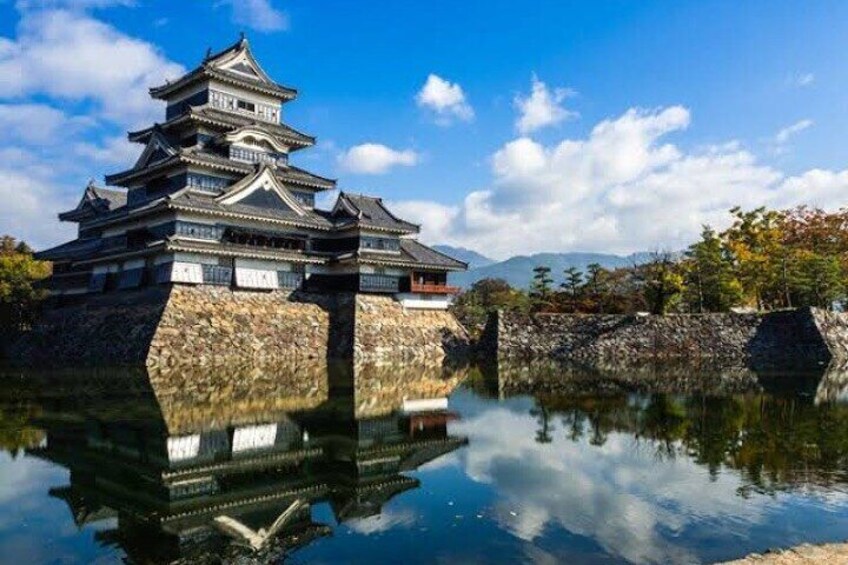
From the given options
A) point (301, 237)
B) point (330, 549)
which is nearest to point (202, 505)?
point (330, 549)

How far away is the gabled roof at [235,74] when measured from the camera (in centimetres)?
3572

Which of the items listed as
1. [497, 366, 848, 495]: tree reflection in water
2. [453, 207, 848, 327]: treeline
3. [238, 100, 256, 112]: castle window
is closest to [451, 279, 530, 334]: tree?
[453, 207, 848, 327]: treeline

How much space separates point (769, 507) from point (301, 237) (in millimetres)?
28213

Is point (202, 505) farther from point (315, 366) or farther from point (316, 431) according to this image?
point (315, 366)

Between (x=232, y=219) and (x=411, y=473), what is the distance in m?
21.9

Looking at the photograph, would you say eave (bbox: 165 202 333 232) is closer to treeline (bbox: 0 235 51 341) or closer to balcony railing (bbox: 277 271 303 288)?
balcony railing (bbox: 277 271 303 288)

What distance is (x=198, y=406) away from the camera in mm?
18891

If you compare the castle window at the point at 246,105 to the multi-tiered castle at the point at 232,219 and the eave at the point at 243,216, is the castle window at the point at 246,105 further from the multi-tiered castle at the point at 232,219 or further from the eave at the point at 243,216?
the eave at the point at 243,216

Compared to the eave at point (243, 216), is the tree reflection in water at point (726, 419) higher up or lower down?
lower down

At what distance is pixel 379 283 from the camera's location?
35.3 m

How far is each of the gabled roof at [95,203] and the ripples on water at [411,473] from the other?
61.7 feet

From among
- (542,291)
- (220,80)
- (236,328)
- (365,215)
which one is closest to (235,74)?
(220,80)

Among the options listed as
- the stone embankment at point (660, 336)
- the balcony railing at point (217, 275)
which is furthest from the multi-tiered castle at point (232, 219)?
the stone embankment at point (660, 336)

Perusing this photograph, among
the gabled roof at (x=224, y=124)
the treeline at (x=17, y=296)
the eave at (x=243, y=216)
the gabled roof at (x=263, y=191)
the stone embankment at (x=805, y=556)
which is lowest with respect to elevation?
the stone embankment at (x=805, y=556)
